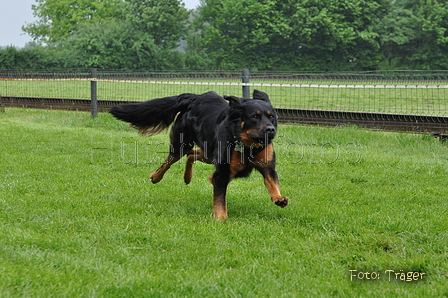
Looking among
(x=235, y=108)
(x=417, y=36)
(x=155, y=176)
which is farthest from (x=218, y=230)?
(x=417, y=36)

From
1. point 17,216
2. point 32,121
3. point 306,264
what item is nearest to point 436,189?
point 306,264

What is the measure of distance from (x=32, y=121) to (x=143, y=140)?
5.14 meters

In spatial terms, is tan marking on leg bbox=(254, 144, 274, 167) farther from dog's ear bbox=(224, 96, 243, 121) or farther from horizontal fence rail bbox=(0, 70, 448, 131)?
horizontal fence rail bbox=(0, 70, 448, 131)

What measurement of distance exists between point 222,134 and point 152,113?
5.15 feet

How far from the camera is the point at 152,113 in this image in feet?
20.2

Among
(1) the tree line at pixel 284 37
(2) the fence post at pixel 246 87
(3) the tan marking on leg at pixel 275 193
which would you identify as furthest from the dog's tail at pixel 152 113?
(1) the tree line at pixel 284 37

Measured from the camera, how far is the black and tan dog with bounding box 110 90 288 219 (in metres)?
4.57

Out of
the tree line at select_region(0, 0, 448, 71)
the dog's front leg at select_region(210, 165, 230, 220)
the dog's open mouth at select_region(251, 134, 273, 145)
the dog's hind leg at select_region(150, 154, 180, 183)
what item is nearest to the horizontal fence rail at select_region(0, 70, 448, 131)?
the dog's hind leg at select_region(150, 154, 180, 183)

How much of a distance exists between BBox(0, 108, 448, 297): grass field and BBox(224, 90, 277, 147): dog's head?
2.49 ft

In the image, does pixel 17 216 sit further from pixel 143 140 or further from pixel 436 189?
pixel 143 140

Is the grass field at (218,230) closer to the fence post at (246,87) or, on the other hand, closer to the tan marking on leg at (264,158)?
the tan marking on leg at (264,158)

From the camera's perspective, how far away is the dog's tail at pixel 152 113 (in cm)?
604

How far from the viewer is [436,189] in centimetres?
586

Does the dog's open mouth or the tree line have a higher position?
the tree line
